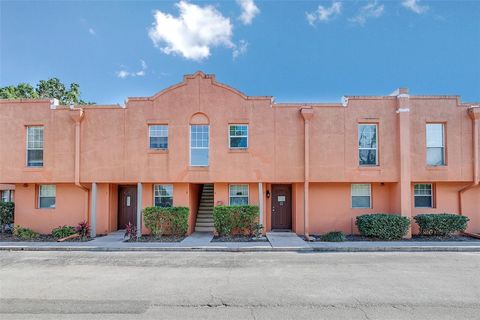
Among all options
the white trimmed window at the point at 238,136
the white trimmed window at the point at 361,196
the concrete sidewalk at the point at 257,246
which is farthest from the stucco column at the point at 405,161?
the white trimmed window at the point at 238,136

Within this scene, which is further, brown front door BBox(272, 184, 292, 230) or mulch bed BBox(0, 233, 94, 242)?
brown front door BBox(272, 184, 292, 230)

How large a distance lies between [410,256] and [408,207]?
392cm

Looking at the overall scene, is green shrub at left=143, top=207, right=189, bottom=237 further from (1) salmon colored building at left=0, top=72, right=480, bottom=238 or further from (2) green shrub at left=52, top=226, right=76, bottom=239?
(2) green shrub at left=52, top=226, right=76, bottom=239

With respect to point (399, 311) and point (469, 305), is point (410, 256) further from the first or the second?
point (399, 311)

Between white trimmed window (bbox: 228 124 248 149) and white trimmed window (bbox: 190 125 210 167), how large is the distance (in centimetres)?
103

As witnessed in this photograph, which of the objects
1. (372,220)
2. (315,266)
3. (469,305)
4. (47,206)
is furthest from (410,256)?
(47,206)

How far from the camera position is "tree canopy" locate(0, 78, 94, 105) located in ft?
85.3

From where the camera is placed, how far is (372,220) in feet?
43.8

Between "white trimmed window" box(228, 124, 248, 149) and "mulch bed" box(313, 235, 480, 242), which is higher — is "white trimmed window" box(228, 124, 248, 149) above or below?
above

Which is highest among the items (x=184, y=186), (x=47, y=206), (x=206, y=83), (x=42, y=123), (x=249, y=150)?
(x=206, y=83)

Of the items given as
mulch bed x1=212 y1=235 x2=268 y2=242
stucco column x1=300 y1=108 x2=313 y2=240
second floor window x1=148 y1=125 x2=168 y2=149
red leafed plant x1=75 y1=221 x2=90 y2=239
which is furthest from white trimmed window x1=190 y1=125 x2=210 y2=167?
red leafed plant x1=75 y1=221 x2=90 y2=239

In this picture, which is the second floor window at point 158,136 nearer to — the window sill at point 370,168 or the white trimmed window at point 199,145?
the white trimmed window at point 199,145

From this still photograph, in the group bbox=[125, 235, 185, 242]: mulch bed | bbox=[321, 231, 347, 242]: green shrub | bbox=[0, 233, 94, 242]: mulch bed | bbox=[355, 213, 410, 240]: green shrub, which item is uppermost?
bbox=[355, 213, 410, 240]: green shrub

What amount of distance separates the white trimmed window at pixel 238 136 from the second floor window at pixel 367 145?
17.0 feet
